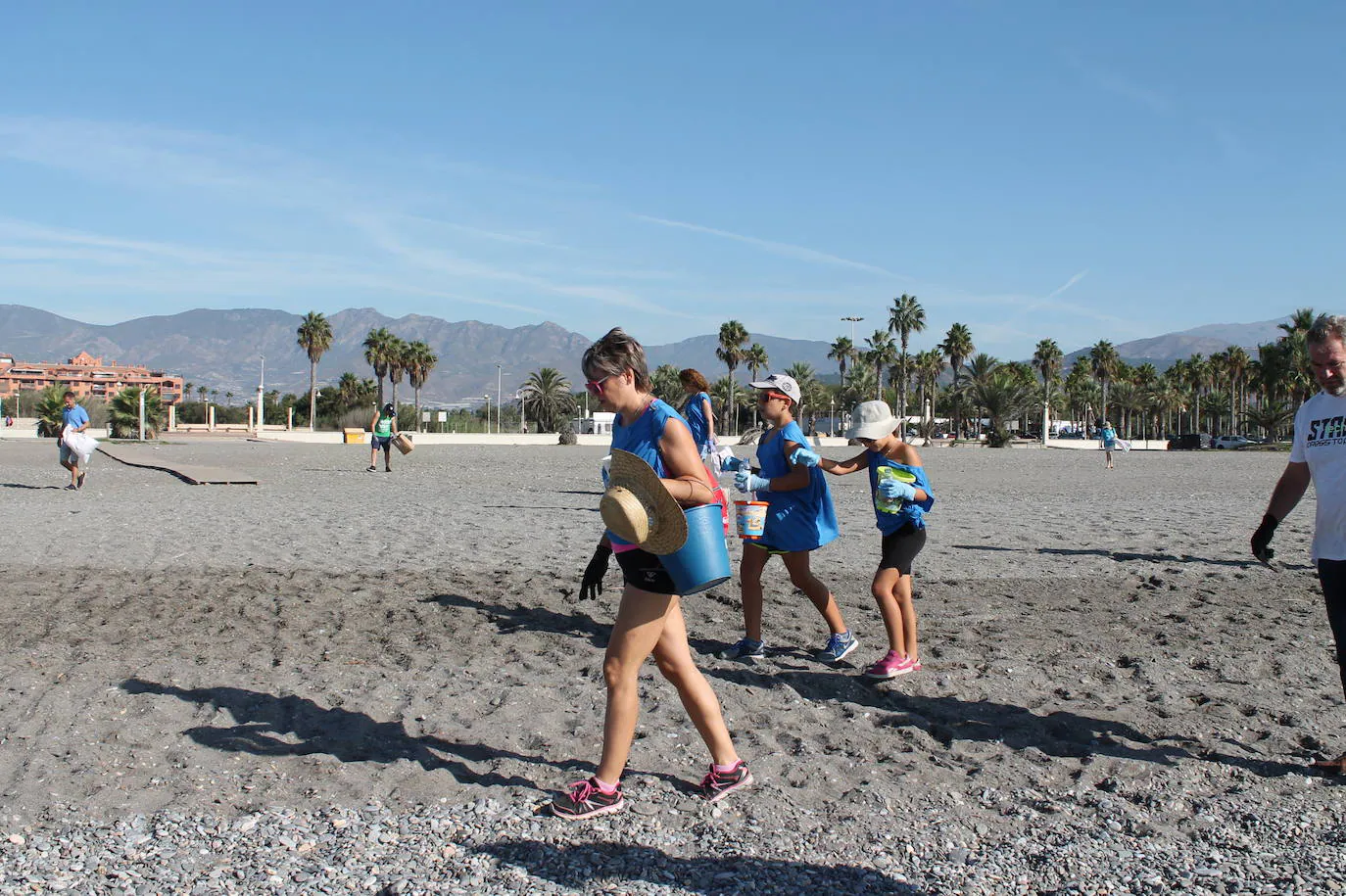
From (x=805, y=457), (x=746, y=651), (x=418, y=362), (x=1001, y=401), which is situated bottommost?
(x=746, y=651)

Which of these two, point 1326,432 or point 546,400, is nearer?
point 1326,432

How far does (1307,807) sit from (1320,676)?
214 cm

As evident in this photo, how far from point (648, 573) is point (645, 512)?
9.5 inches

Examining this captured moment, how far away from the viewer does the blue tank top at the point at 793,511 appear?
597cm

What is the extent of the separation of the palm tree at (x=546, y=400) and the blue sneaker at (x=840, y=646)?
9311 centimetres

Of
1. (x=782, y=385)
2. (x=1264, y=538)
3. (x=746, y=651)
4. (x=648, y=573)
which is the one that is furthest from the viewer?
(x=746, y=651)

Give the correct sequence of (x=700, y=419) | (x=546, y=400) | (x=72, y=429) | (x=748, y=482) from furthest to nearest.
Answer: (x=546, y=400) < (x=72, y=429) < (x=700, y=419) < (x=748, y=482)

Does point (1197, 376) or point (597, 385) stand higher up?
point (1197, 376)

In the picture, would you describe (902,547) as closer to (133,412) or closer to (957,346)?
(133,412)

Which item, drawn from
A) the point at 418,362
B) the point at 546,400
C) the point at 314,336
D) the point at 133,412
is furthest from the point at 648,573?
the point at 546,400

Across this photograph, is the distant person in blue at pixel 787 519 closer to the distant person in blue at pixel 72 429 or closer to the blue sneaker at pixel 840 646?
the blue sneaker at pixel 840 646

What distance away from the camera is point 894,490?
218 inches

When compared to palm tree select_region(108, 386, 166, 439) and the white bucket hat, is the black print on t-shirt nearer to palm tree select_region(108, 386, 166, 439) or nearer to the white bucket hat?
the white bucket hat

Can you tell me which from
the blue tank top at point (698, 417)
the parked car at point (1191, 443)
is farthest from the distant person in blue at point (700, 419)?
the parked car at point (1191, 443)
